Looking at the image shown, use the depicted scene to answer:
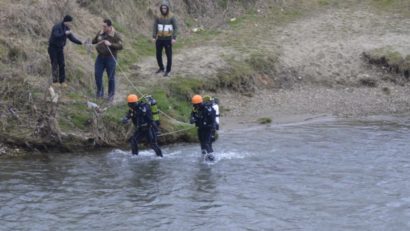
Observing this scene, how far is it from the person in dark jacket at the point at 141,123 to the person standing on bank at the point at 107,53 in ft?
7.04

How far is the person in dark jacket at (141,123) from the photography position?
53.8 feet

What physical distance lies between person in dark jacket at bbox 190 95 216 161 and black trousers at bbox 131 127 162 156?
96 centimetres

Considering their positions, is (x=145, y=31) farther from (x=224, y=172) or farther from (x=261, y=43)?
(x=224, y=172)

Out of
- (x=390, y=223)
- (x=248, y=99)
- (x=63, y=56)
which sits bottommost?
(x=390, y=223)

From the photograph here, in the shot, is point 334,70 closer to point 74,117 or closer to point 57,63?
point 57,63

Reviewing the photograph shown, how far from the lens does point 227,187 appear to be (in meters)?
15.0

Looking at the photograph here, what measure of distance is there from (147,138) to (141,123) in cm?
51

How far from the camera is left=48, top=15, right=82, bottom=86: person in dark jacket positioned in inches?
696

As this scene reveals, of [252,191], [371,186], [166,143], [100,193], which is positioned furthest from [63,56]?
[371,186]

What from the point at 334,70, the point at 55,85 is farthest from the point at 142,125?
the point at 334,70

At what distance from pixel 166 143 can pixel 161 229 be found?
18.9ft

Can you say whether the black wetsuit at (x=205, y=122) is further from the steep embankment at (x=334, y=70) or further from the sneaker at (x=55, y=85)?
the steep embankment at (x=334, y=70)

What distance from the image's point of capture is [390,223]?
12992 mm

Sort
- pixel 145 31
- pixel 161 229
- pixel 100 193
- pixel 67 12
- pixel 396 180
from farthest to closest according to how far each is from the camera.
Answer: pixel 145 31 < pixel 67 12 < pixel 396 180 < pixel 100 193 < pixel 161 229
